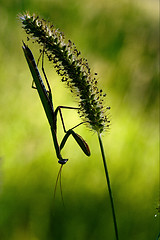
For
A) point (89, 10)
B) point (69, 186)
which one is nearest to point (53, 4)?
point (89, 10)

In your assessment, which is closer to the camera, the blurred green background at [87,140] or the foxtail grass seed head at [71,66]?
the foxtail grass seed head at [71,66]

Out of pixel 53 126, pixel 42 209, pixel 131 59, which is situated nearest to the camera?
pixel 53 126

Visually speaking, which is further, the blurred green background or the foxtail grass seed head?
the blurred green background

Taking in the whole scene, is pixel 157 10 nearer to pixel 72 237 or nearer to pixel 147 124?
pixel 147 124
